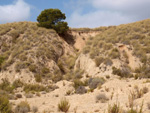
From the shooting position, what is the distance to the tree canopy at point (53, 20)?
89.5ft

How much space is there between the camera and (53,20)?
27.7 meters

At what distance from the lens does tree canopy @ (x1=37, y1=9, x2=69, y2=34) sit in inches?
1074

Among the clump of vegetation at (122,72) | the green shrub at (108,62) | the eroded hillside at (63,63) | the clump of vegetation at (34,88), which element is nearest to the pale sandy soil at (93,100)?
the eroded hillside at (63,63)

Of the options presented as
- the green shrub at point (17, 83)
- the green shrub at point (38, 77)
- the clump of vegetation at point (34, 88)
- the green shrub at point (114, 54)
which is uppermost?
the green shrub at point (114, 54)

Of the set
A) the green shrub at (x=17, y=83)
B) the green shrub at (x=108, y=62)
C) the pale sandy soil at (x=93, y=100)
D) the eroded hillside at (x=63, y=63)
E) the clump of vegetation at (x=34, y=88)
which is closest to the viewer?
the pale sandy soil at (x=93, y=100)

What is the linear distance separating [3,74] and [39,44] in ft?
22.8

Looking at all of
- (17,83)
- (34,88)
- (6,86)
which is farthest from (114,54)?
(6,86)

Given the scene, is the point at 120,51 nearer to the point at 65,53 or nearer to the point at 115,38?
the point at 115,38

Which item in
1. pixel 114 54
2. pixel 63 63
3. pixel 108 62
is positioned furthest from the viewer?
pixel 63 63

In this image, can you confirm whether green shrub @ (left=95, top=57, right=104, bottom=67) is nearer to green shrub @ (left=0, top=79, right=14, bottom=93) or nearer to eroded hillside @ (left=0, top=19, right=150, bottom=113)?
eroded hillside @ (left=0, top=19, right=150, bottom=113)

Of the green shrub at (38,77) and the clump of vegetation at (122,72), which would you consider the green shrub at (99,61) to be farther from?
the green shrub at (38,77)

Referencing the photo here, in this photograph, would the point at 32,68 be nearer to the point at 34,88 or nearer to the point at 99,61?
the point at 34,88

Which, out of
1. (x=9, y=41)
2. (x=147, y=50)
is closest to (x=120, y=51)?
(x=147, y=50)

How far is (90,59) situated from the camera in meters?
19.0
